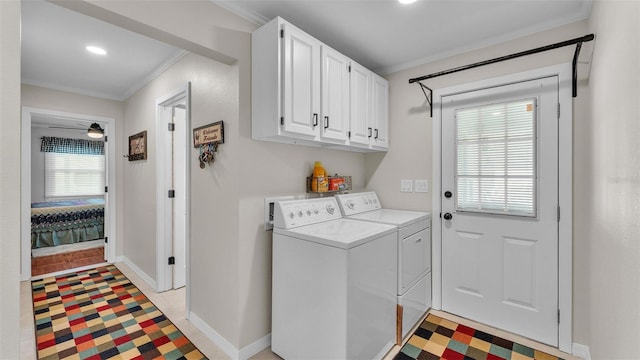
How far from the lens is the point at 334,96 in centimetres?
221

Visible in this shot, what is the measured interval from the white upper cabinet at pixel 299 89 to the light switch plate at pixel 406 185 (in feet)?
2.46

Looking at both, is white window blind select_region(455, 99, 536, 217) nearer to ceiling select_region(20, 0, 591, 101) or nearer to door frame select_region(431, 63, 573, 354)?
door frame select_region(431, 63, 573, 354)

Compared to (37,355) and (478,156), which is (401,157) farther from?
(37,355)

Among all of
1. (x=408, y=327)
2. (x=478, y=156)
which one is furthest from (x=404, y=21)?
(x=408, y=327)

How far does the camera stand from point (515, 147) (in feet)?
7.38

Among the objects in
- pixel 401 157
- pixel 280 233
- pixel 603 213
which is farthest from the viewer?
pixel 401 157

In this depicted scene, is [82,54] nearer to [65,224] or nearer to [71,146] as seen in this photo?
[65,224]

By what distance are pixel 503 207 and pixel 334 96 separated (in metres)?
1.64

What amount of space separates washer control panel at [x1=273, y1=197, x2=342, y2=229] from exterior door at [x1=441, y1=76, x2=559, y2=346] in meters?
1.08

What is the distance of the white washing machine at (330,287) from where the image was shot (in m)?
1.64

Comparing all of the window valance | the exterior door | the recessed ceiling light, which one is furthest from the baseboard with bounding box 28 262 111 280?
the exterior door

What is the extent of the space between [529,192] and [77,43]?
3.95 m

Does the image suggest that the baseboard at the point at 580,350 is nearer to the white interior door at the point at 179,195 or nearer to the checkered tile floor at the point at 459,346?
the checkered tile floor at the point at 459,346

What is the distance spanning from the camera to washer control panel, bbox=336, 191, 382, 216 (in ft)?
8.25
